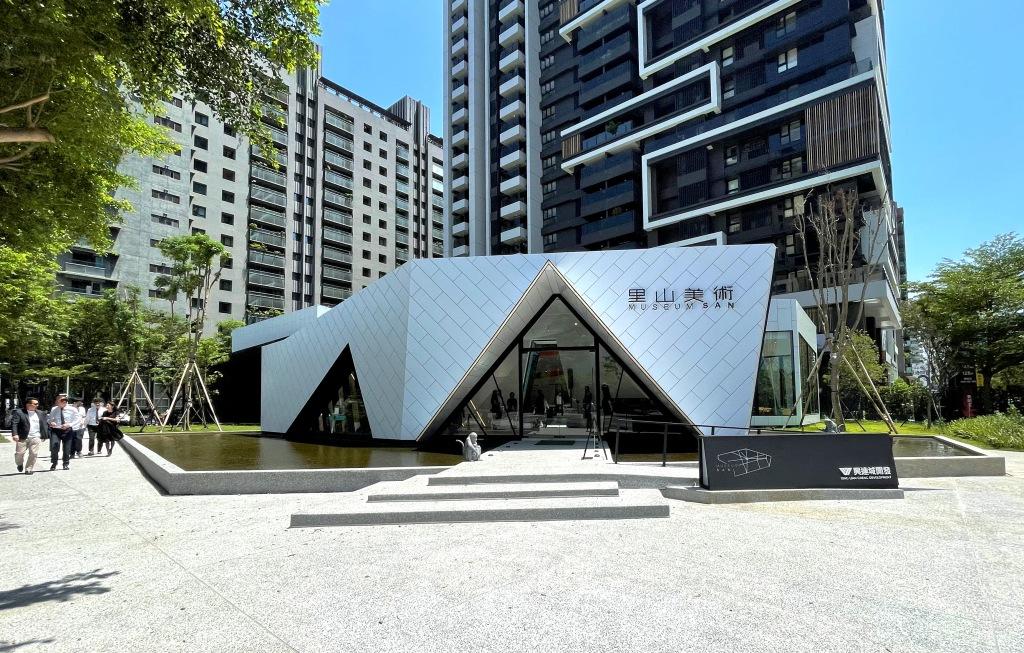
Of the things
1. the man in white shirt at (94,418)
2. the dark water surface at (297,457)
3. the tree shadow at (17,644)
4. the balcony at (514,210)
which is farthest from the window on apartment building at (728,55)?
the tree shadow at (17,644)

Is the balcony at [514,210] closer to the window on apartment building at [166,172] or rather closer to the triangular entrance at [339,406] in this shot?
the window on apartment building at [166,172]

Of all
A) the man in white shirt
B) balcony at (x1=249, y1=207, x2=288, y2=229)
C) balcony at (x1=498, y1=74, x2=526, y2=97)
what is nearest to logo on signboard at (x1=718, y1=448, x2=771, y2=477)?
the man in white shirt

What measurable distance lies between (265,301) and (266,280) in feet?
6.53

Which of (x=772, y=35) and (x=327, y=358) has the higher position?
(x=772, y=35)

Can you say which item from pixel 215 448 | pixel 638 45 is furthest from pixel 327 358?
pixel 638 45

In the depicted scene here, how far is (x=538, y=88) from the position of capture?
57.2m

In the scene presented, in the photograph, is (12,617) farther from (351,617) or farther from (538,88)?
(538,88)

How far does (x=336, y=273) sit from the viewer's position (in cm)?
6469

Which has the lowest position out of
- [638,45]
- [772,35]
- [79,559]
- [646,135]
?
[79,559]

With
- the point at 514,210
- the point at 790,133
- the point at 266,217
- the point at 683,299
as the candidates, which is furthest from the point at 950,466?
the point at 266,217

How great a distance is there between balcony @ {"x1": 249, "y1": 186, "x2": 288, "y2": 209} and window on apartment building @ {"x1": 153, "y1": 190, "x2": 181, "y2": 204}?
297 inches

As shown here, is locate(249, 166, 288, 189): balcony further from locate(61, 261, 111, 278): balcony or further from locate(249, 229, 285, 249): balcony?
locate(61, 261, 111, 278): balcony

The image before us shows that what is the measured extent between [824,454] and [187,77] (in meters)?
9.37

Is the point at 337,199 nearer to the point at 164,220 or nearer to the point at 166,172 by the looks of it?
the point at 166,172
